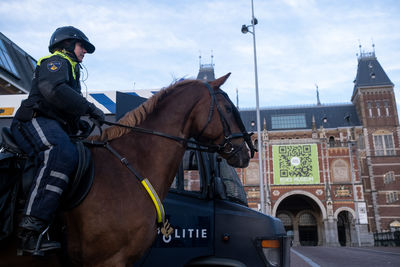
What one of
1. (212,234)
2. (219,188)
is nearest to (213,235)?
(212,234)

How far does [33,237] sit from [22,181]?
0.42 m

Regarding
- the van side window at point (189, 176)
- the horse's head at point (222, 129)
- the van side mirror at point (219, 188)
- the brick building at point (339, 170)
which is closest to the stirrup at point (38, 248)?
the horse's head at point (222, 129)

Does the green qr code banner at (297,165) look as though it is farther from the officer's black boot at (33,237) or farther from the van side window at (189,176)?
the officer's black boot at (33,237)

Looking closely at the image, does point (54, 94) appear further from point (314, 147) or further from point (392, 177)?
point (392, 177)

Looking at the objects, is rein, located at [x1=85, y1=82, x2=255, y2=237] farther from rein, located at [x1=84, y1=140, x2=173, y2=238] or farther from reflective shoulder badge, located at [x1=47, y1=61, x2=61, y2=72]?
reflective shoulder badge, located at [x1=47, y1=61, x2=61, y2=72]

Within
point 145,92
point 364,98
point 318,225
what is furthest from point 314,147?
point 145,92

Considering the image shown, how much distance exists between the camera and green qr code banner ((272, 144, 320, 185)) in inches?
1655

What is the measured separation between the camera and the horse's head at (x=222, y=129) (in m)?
3.05

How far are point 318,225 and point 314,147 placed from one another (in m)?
10.5

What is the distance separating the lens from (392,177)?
45.3 meters

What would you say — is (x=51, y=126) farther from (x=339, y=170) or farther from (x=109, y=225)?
(x=339, y=170)

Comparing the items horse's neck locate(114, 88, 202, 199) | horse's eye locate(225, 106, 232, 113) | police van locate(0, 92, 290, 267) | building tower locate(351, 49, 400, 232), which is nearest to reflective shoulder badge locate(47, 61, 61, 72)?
horse's neck locate(114, 88, 202, 199)

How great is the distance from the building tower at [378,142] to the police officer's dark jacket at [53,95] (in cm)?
4852

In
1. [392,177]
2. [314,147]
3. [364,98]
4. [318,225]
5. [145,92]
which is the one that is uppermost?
[364,98]
